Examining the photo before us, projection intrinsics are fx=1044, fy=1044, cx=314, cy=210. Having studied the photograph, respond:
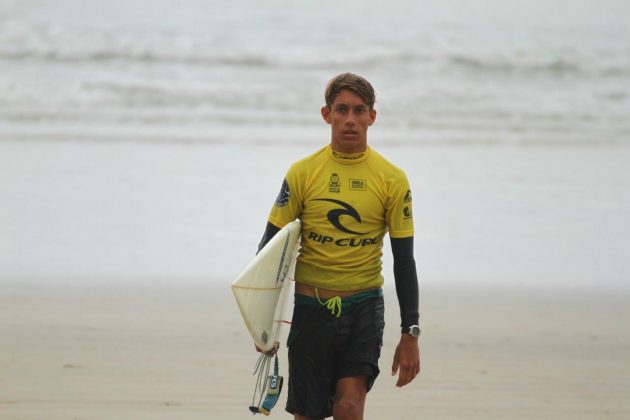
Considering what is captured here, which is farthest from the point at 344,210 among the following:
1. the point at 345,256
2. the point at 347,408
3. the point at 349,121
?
the point at 347,408

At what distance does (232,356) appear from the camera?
6.93 metres

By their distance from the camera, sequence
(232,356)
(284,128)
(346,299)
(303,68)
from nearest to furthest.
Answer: (346,299), (232,356), (284,128), (303,68)

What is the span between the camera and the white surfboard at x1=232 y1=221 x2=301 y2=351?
3.80 m

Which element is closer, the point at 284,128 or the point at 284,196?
the point at 284,196

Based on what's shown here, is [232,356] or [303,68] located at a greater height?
[303,68]

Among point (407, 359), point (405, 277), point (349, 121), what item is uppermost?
point (349, 121)

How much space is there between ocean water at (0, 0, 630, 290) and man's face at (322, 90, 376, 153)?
18.6 feet

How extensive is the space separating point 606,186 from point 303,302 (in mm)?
10654

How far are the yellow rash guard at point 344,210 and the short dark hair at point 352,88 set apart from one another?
199mm

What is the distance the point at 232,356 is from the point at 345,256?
3.26 m

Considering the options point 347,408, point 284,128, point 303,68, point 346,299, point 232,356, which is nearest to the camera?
point 347,408

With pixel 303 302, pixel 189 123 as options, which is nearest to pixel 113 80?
pixel 189 123

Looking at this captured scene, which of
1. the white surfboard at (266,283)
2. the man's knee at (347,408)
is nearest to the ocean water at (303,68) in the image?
the white surfboard at (266,283)

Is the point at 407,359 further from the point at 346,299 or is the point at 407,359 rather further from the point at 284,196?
the point at 284,196
